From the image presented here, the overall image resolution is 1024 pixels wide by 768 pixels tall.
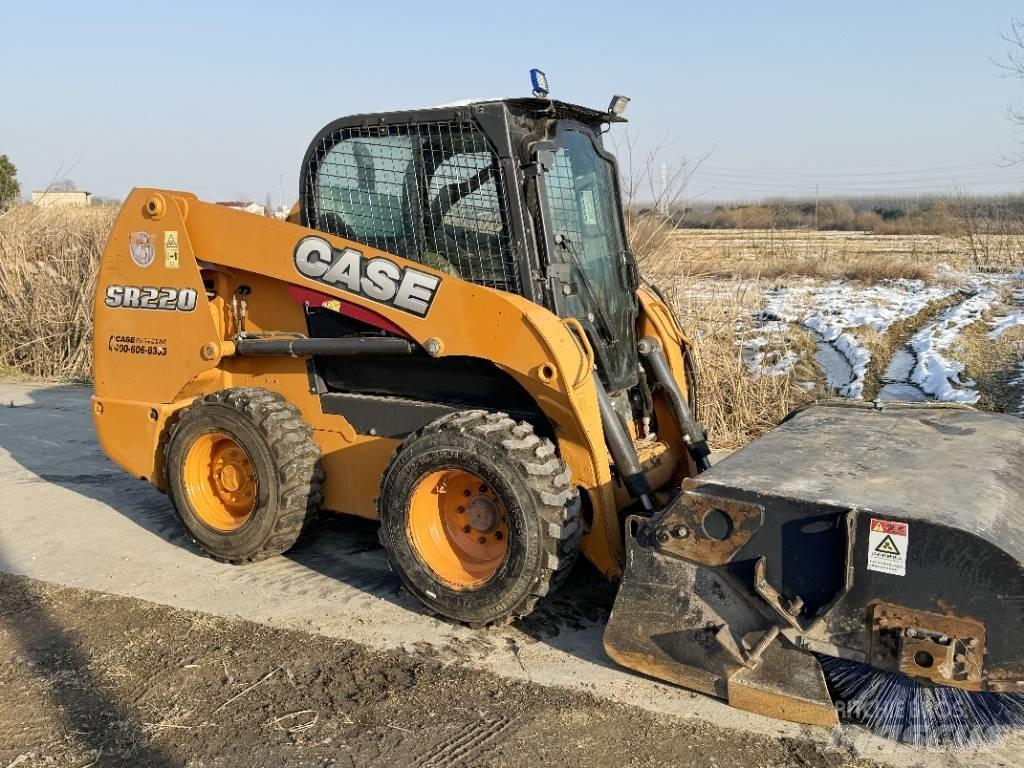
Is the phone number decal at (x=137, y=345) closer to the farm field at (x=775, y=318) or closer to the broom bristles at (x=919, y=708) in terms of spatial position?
the broom bristles at (x=919, y=708)

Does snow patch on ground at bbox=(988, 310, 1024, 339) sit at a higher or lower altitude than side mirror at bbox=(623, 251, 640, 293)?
lower

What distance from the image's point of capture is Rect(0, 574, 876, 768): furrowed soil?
10.3ft

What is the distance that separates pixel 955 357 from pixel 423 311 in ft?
25.9

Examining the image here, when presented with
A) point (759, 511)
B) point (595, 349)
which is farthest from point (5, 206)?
point (759, 511)

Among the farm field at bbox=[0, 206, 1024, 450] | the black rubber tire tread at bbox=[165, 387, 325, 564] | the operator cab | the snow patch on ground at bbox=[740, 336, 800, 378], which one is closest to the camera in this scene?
the operator cab

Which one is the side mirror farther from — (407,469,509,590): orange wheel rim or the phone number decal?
the phone number decal

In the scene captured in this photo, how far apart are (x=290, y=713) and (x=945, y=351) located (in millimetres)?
9122

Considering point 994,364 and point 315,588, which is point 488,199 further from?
point 994,364

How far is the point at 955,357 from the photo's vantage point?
10.1m

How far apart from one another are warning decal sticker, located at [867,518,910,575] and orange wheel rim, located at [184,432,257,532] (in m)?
3.09

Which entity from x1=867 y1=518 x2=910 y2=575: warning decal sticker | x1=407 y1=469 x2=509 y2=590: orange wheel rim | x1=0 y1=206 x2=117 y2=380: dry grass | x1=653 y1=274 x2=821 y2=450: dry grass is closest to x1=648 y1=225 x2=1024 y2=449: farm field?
x1=653 y1=274 x2=821 y2=450: dry grass

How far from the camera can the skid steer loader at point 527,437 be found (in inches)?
121

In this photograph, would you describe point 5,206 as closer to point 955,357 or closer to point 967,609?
point 955,357

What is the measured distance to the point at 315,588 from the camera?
181 inches
